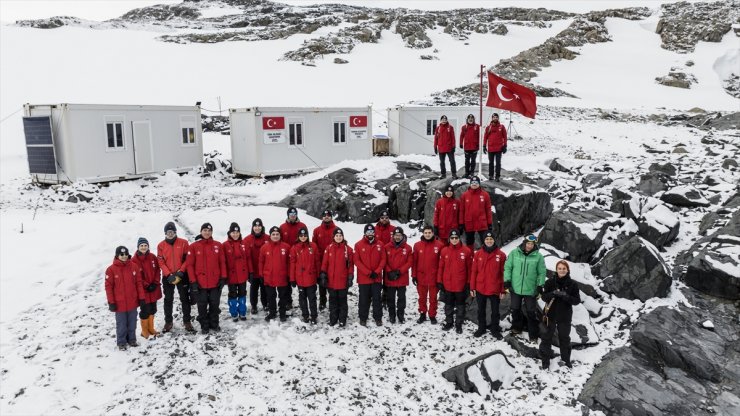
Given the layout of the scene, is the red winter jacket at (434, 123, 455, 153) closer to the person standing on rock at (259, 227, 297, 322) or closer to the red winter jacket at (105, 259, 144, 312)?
the person standing on rock at (259, 227, 297, 322)

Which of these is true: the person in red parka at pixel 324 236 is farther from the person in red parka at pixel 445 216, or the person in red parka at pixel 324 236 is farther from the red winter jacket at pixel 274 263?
the person in red parka at pixel 445 216

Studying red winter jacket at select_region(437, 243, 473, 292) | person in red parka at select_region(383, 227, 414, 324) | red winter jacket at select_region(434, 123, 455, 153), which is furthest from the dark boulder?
person in red parka at select_region(383, 227, 414, 324)

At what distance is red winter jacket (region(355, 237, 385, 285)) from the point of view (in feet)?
28.9

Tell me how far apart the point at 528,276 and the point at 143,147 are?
1663 centimetres

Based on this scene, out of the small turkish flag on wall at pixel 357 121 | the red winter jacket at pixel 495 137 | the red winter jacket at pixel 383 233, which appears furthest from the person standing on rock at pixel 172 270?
the small turkish flag on wall at pixel 357 121

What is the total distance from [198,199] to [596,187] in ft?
42.9

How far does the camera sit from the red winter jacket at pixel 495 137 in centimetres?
1173

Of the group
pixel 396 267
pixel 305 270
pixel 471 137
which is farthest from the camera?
pixel 471 137

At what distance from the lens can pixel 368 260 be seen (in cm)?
882

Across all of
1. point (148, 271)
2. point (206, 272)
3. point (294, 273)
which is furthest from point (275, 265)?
point (148, 271)

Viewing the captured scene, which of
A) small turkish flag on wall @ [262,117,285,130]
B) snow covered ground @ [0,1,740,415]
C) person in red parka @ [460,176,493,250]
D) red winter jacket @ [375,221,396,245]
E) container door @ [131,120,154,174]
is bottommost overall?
snow covered ground @ [0,1,740,415]

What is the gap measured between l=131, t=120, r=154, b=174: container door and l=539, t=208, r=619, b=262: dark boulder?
15637 millimetres

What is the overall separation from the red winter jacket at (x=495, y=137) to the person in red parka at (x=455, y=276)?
4.00 metres

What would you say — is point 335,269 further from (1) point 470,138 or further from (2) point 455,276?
(1) point 470,138
